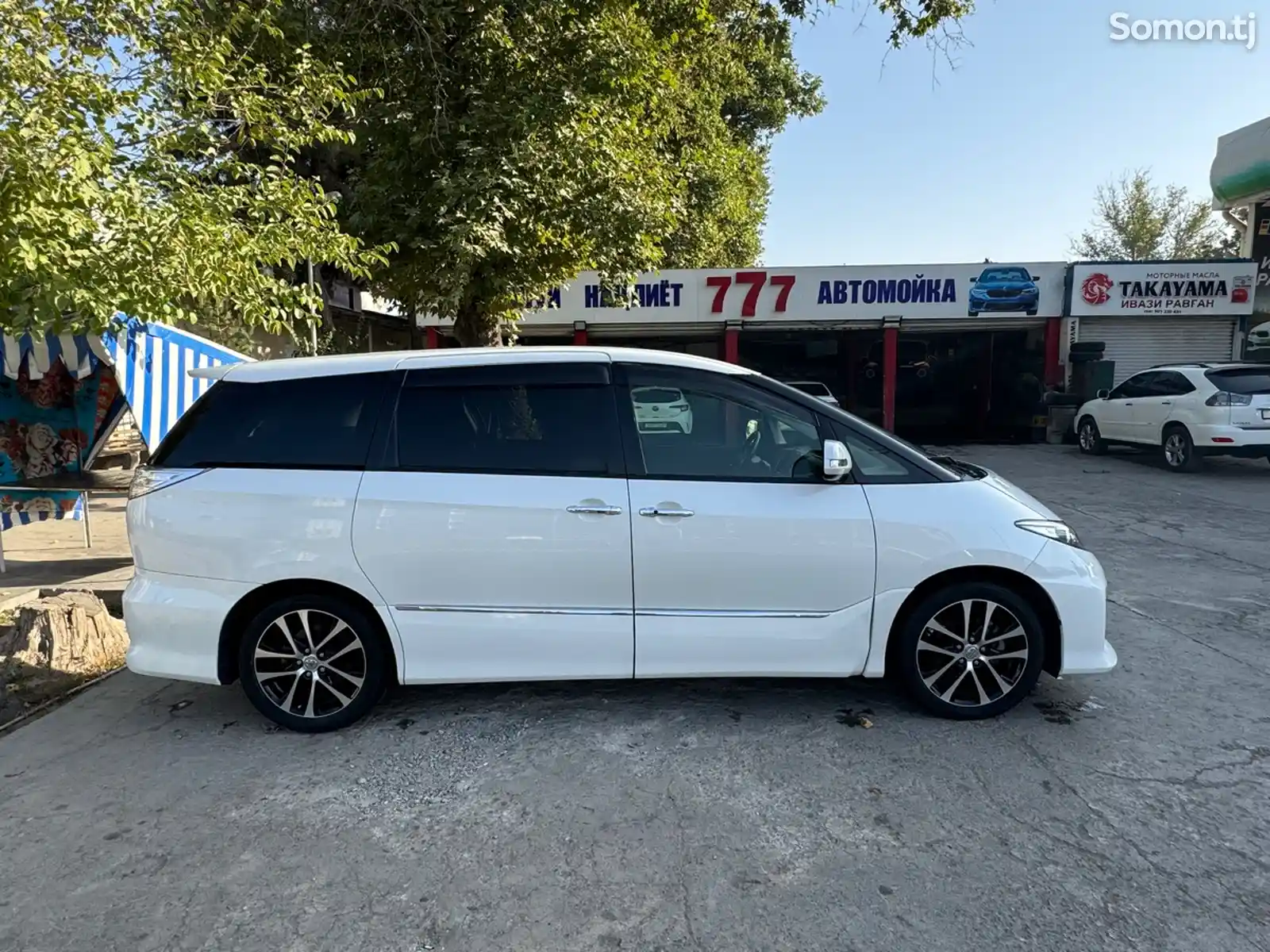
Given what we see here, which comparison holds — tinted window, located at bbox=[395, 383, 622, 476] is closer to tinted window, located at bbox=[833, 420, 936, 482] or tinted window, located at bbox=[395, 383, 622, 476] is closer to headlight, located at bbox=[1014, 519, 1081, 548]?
tinted window, located at bbox=[833, 420, 936, 482]

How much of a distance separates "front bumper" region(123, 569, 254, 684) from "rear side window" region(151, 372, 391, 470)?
587mm

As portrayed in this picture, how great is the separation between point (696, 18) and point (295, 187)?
5155 millimetres

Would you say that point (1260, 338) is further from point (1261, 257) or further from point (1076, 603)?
point (1076, 603)

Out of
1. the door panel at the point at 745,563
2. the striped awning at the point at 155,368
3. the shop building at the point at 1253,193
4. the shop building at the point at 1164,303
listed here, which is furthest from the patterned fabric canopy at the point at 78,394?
the shop building at the point at 1253,193

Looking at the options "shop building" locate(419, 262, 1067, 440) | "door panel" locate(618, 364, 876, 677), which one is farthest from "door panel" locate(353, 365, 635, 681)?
"shop building" locate(419, 262, 1067, 440)

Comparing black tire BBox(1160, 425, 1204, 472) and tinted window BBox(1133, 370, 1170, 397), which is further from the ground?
tinted window BBox(1133, 370, 1170, 397)

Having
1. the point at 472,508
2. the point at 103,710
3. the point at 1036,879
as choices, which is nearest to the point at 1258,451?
the point at 1036,879

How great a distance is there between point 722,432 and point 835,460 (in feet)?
2.00

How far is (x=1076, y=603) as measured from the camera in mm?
3764

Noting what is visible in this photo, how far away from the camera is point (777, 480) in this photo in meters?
3.77

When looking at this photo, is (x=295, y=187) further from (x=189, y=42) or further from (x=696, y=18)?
(x=696, y=18)

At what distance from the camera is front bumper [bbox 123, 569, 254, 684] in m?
3.75

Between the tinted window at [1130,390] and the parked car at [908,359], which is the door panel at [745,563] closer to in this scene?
the tinted window at [1130,390]

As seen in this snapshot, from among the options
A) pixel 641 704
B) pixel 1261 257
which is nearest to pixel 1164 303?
pixel 1261 257
